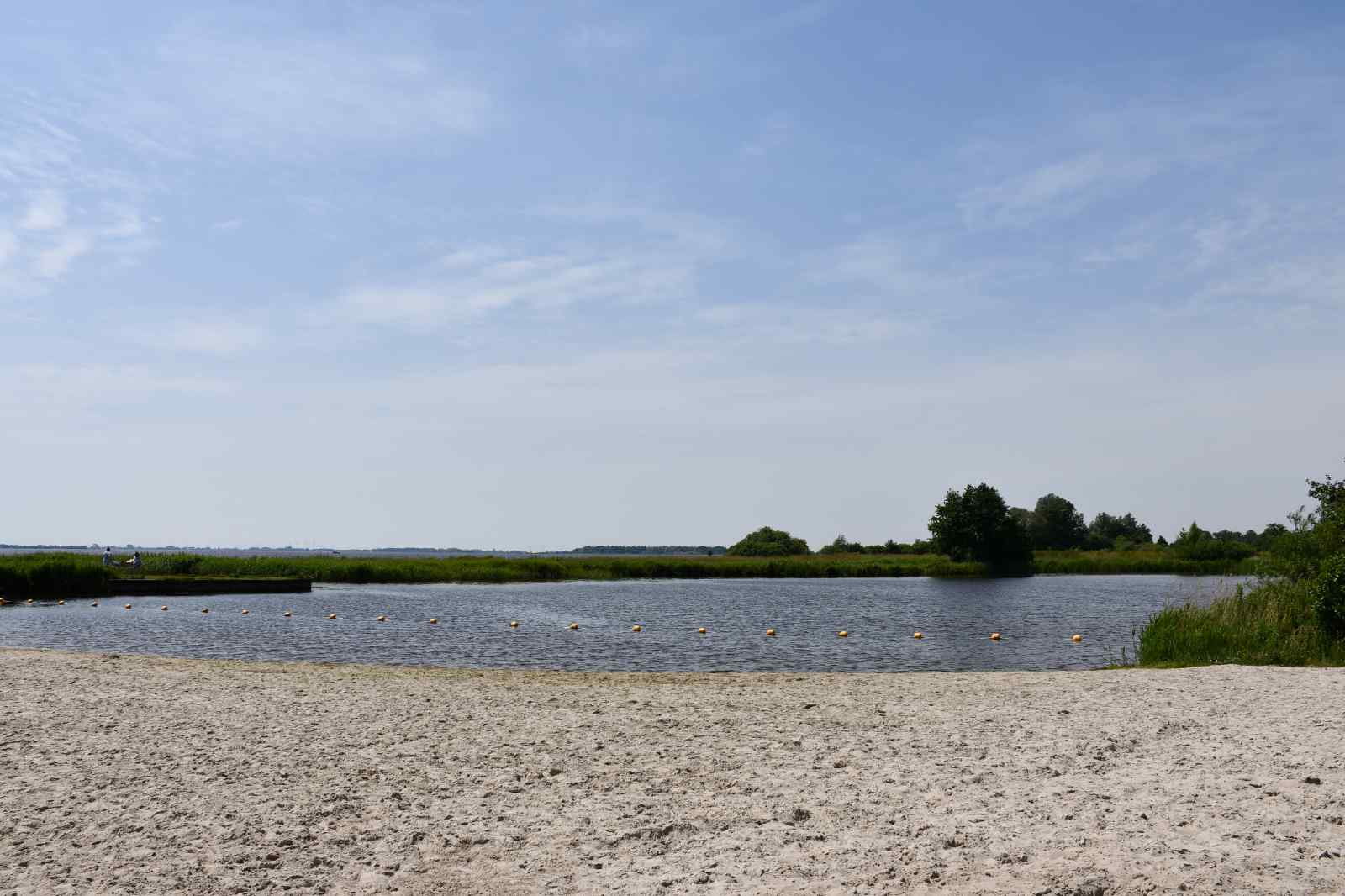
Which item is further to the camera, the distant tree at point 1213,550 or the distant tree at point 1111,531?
the distant tree at point 1111,531

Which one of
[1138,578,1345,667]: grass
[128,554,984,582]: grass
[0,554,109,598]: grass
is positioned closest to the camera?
[1138,578,1345,667]: grass

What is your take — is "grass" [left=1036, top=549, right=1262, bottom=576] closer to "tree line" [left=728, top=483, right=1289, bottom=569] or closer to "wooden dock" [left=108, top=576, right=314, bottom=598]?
"tree line" [left=728, top=483, right=1289, bottom=569]

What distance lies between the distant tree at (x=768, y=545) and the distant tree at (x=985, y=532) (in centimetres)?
1801

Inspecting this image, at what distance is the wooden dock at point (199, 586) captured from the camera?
42.9 m

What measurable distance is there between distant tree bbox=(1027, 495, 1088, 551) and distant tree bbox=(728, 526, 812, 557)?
26726mm

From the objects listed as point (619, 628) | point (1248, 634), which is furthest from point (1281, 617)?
point (619, 628)

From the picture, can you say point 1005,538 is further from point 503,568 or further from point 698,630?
point 698,630

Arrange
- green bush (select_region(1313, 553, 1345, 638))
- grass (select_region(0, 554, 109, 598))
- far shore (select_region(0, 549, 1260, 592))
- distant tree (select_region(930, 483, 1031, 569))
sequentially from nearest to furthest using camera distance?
green bush (select_region(1313, 553, 1345, 638)), grass (select_region(0, 554, 109, 598)), far shore (select_region(0, 549, 1260, 592)), distant tree (select_region(930, 483, 1031, 569))

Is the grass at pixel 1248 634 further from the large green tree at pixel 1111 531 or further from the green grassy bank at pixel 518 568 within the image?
the large green tree at pixel 1111 531

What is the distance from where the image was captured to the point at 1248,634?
18.9 meters

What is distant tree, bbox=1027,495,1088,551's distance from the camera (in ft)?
358

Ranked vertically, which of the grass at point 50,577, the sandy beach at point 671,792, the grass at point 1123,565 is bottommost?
the grass at point 1123,565

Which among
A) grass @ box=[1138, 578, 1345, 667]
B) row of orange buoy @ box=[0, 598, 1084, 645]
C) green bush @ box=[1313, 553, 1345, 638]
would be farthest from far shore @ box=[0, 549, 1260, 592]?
row of orange buoy @ box=[0, 598, 1084, 645]

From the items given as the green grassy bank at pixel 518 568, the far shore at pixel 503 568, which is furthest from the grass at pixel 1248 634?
the green grassy bank at pixel 518 568
